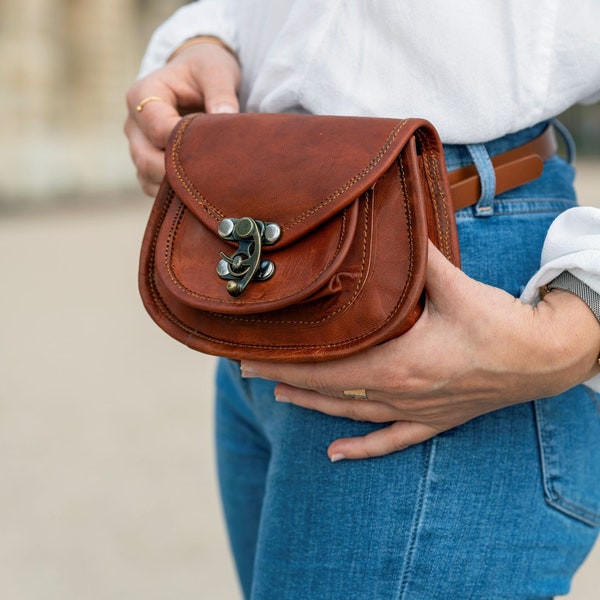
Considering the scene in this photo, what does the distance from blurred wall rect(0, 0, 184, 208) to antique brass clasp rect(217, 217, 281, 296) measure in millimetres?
10015

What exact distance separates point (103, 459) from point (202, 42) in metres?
2.33

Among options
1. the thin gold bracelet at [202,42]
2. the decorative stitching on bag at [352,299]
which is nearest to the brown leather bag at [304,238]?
the decorative stitching on bag at [352,299]

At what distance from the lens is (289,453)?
99 cm

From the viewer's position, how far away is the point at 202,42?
127cm

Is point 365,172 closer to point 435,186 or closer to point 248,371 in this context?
point 435,186

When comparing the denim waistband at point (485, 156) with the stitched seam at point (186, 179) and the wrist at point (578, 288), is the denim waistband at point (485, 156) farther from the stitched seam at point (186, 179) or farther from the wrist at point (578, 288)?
the stitched seam at point (186, 179)

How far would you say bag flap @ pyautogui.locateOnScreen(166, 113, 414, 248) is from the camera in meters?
0.86

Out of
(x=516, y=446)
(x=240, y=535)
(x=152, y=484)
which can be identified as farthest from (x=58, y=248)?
(x=516, y=446)

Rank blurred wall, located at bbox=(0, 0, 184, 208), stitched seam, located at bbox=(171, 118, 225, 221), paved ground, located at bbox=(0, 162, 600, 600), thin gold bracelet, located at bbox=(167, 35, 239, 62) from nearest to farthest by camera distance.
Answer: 1. stitched seam, located at bbox=(171, 118, 225, 221)
2. thin gold bracelet, located at bbox=(167, 35, 239, 62)
3. paved ground, located at bbox=(0, 162, 600, 600)
4. blurred wall, located at bbox=(0, 0, 184, 208)

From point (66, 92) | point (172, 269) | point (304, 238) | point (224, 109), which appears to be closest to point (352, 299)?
point (304, 238)

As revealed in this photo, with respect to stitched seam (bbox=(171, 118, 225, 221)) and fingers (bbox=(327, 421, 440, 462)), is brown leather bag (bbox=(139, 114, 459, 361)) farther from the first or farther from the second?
fingers (bbox=(327, 421, 440, 462))

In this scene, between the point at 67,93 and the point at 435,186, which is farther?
the point at 67,93

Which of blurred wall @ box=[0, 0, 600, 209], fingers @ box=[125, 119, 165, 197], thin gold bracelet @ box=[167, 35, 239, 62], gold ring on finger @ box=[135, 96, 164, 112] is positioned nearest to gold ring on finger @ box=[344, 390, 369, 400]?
fingers @ box=[125, 119, 165, 197]

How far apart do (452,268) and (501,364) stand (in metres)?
0.11
